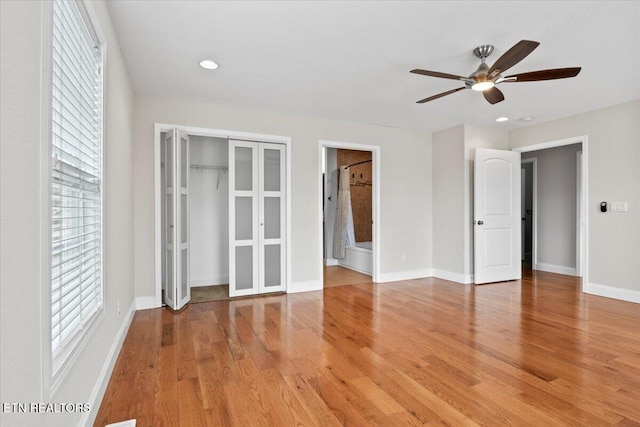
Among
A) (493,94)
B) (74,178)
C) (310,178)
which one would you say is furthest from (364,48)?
(74,178)

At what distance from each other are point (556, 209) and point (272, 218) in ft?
17.6

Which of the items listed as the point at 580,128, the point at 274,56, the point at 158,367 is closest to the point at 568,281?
the point at 580,128

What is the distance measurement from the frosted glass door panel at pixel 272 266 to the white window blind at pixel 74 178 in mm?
2642

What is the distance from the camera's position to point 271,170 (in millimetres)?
4645

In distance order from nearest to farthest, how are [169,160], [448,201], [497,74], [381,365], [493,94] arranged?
[381,365] < [497,74] < [493,94] < [169,160] < [448,201]

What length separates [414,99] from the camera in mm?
4113

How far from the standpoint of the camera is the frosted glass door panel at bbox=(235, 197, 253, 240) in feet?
14.6

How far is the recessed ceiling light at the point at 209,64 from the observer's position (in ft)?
10.0

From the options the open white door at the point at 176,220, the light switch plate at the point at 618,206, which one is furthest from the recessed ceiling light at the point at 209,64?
the light switch plate at the point at 618,206

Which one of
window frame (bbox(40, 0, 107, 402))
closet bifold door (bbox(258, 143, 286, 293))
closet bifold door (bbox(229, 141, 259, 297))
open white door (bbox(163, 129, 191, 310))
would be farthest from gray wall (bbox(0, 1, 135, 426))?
closet bifold door (bbox(258, 143, 286, 293))

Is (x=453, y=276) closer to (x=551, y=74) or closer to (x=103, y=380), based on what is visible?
(x=551, y=74)

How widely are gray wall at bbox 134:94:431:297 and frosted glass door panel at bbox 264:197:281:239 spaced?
230mm

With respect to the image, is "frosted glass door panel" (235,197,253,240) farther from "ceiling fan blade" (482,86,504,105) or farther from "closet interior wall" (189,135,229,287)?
"ceiling fan blade" (482,86,504,105)

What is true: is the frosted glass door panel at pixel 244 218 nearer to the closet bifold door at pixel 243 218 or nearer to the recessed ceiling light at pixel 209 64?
the closet bifold door at pixel 243 218
